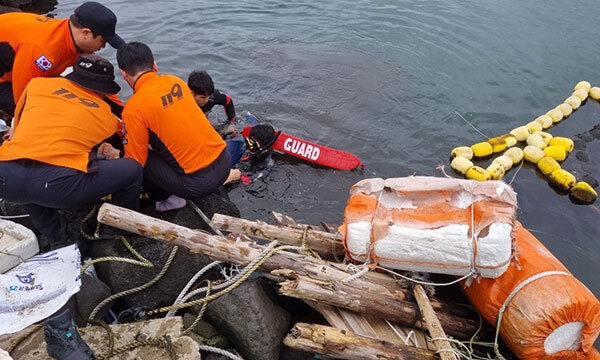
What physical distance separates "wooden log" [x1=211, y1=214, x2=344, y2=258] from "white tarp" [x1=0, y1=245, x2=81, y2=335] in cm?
146

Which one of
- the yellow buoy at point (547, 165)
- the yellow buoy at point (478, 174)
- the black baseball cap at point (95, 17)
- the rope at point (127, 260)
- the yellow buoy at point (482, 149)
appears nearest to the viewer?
the rope at point (127, 260)

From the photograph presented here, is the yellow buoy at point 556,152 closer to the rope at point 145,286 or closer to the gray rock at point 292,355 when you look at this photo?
the gray rock at point 292,355

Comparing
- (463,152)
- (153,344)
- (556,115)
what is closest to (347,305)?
(153,344)

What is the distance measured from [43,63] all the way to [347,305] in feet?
14.9


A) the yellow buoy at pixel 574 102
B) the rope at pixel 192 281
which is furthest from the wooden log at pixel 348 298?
the yellow buoy at pixel 574 102

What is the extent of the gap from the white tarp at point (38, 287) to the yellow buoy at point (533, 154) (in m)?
7.77

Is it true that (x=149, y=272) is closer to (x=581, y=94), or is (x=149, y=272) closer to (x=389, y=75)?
(x=389, y=75)

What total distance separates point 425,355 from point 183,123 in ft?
10.7

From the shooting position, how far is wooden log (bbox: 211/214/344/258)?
4.60 meters

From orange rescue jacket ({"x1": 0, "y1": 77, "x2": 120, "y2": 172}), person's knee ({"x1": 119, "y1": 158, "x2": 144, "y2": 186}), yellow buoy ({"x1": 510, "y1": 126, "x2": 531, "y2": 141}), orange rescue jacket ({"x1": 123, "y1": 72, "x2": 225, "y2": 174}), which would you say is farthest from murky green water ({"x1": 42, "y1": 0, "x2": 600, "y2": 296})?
orange rescue jacket ({"x1": 0, "y1": 77, "x2": 120, "y2": 172})

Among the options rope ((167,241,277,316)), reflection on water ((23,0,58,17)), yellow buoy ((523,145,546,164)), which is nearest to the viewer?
rope ((167,241,277,316))

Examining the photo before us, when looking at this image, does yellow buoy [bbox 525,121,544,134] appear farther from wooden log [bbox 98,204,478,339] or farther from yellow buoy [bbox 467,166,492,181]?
wooden log [bbox 98,204,478,339]

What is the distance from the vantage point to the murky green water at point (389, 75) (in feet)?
24.5

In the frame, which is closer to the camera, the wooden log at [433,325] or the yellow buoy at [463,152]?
the wooden log at [433,325]
